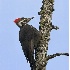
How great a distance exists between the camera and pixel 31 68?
11.9 ft

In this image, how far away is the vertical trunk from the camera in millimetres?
3417

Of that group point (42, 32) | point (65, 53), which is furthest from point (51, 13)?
point (65, 53)

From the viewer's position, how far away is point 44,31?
3.55 metres

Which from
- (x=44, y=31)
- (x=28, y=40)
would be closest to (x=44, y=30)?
(x=44, y=31)

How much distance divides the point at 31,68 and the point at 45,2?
1.41m

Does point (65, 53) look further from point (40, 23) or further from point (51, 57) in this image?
point (40, 23)

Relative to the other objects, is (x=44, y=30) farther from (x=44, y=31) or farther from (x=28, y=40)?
(x=28, y=40)

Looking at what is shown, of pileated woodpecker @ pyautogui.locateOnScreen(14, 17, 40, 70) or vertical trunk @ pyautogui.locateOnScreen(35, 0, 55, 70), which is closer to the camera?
vertical trunk @ pyautogui.locateOnScreen(35, 0, 55, 70)

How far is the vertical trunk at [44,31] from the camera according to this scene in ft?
11.2

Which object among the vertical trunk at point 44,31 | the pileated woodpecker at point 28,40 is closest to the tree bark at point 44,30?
the vertical trunk at point 44,31

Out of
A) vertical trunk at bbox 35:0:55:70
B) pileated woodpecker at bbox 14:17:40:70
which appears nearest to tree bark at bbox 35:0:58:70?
vertical trunk at bbox 35:0:55:70

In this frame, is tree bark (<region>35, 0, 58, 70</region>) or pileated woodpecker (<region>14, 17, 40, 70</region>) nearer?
tree bark (<region>35, 0, 58, 70</region>)

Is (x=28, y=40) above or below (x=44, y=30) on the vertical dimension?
above

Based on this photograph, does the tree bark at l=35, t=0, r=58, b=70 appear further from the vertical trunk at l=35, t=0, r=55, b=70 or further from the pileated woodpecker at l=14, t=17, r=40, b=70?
the pileated woodpecker at l=14, t=17, r=40, b=70
